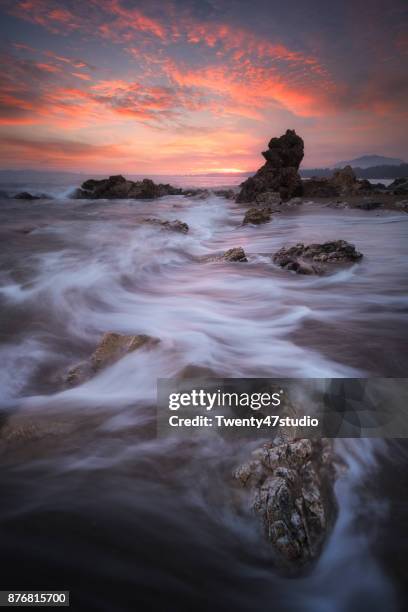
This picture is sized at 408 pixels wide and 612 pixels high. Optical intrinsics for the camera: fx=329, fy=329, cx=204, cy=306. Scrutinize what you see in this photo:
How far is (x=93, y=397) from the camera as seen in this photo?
3.19 m

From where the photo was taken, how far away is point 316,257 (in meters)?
8.10

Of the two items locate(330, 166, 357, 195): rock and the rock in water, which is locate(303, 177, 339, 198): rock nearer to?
locate(330, 166, 357, 195): rock

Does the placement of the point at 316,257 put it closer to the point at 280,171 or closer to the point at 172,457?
the point at 172,457

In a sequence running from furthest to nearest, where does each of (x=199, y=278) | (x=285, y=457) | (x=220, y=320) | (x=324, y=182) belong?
(x=324, y=182), (x=199, y=278), (x=220, y=320), (x=285, y=457)

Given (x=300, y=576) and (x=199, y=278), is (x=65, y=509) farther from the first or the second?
(x=199, y=278)

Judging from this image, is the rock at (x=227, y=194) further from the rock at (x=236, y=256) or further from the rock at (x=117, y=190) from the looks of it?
the rock at (x=236, y=256)

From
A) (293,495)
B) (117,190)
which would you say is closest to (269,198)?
(117,190)

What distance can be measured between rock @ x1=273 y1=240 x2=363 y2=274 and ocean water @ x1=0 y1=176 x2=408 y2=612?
807mm

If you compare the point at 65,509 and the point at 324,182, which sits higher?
the point at 324,182

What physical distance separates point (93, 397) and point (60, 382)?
23.1 inches

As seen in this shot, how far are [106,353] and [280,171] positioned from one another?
28829mm

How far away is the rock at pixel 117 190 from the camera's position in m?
39.7

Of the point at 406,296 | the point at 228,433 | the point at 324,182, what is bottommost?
the point at 228,433

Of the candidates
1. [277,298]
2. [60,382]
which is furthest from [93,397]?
[277,298]
